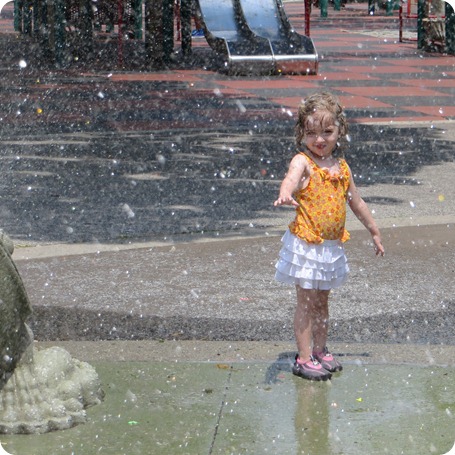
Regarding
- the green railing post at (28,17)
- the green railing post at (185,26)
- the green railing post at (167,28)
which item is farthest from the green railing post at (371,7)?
the green railing post at (167,28)

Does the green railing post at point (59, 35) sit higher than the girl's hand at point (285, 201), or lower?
lower

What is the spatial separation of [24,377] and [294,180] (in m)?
1.42

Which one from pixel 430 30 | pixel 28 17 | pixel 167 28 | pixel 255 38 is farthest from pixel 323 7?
pixel 167 28

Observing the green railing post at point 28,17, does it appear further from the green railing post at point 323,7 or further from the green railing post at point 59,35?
the green railing post at point 323,7

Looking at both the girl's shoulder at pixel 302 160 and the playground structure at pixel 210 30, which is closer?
the girl's shoulder at pixel 302 160

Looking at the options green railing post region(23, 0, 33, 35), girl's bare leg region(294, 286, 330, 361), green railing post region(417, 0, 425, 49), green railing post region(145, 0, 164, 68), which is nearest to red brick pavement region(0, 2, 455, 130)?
green railing post region(417, 0, 425, 49)

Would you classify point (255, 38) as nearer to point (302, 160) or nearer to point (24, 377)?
point (302, 160)

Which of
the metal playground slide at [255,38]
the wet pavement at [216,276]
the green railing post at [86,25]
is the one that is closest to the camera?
the wet pavement at [216,276]

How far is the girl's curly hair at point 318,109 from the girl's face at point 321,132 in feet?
0.05

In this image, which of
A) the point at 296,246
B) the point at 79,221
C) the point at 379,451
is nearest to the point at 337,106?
the point at 296,246

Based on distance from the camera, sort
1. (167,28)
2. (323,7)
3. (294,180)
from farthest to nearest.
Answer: (323,7), (167,28), (294,180)

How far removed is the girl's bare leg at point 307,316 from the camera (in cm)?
501

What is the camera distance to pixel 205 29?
2342 centimetres

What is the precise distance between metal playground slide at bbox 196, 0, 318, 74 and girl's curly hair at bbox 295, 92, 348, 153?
15.8 metres
